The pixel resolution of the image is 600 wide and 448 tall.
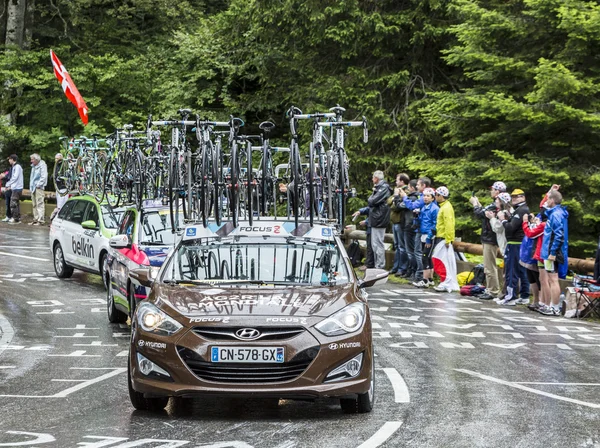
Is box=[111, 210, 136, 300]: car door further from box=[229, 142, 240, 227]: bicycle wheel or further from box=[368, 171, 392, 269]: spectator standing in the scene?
box=[368, 171, 392, 269]: spectator standing

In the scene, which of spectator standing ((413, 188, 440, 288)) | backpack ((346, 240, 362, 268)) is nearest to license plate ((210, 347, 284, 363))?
spectator standing ((413, 188, 440, 288))

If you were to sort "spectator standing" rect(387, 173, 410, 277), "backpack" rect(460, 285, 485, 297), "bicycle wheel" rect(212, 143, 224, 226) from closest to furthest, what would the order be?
"bicycle wheel" rect(212, 143, 224, 226)
"backpack" rect(460, 285, 485, 297)
"spectator standing" rect(387, 173, 410, 277)

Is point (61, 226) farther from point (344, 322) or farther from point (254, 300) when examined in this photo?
point (344, 322)

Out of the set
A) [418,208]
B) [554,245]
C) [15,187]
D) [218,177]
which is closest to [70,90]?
[15,187]

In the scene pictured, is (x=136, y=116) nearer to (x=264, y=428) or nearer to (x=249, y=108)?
(x=249, y=108)

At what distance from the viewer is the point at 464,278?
22422 millimetres

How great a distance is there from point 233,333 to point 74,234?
1187 cm

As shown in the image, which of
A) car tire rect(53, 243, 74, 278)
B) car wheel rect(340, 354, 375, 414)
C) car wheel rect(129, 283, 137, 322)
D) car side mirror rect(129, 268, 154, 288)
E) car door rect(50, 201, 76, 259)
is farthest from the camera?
car tire rect(53, 243, 74, 278)

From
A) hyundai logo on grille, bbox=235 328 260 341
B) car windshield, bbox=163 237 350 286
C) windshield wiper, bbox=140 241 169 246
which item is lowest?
hyundai logo on grille, bbox=235 328 260 341

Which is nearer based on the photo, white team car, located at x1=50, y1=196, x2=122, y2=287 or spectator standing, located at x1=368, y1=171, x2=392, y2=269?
white team car, located at x1=50, y1=196, x2=122, y2=287

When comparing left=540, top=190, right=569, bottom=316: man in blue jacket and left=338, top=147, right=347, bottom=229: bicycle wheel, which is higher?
left=338, top=147, right=347, bottom=229: bicycle wheel

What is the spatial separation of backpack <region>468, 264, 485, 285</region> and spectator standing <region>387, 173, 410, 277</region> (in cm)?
184

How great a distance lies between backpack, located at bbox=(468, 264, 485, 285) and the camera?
21594mm

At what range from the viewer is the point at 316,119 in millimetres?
15352
